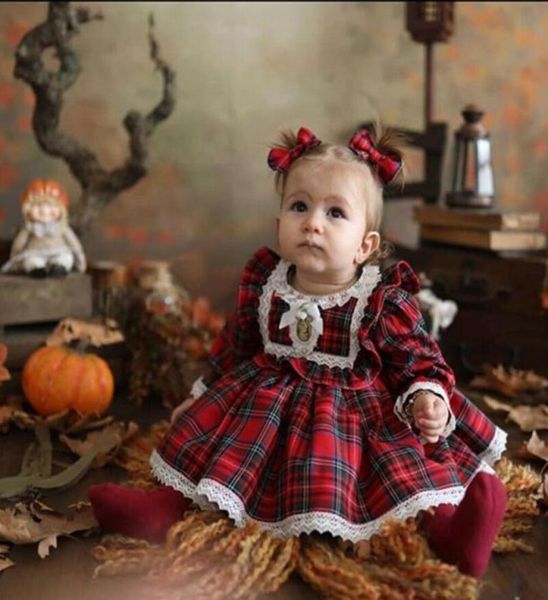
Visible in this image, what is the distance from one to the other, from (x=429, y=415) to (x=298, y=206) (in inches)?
13.3

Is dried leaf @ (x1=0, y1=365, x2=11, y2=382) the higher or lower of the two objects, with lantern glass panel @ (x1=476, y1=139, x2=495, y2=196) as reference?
lower

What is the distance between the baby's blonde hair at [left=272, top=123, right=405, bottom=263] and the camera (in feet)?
3.80

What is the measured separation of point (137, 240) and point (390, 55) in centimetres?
85

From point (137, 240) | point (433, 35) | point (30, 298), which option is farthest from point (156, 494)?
point (433, 35)

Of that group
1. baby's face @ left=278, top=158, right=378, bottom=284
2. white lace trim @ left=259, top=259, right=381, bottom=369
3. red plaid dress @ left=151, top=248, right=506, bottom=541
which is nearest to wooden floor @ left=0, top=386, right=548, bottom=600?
red plaid dress @ left=151, top=248, right=506, bottom=541

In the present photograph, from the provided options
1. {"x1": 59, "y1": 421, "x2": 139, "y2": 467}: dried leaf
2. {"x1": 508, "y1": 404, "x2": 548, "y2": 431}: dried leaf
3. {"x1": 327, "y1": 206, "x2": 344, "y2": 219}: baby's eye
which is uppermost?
{"x1": 327, "y1": 206, "x2": 344, "y2": 219}: baby's eye

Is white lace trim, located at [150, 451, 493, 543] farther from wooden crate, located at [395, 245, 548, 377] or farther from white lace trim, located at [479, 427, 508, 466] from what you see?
wooden crate, located at [395, 245, 548, 377]

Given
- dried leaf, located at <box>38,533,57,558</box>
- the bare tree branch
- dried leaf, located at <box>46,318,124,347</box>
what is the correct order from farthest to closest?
the bare tree branch, dried leaf, located at <box>46,318,124,347</box>, dried leaf, located at <box>38,533,57,558</box>

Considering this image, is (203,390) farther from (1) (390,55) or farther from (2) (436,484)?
(1) (390,55)

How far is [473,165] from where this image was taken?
191 cm

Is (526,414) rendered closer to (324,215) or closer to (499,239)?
(499,239)

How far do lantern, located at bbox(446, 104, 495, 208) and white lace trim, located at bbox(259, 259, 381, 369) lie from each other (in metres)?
0.79

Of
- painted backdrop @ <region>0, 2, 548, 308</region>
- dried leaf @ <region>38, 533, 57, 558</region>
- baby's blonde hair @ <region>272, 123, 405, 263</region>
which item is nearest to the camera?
dried leaf @ <region>38, 533, 57, 558</region>

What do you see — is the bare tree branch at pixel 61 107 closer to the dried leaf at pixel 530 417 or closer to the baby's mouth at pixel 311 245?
the baby's mouth at pixel 311 245
